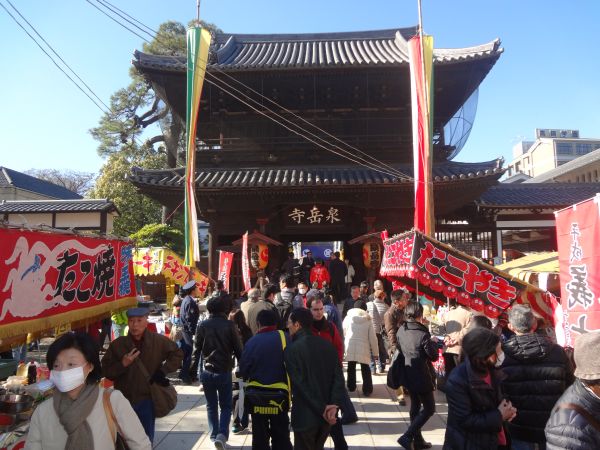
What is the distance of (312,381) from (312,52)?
15.5 m

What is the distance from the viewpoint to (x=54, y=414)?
245 cm

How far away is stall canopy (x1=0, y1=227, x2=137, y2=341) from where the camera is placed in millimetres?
3379

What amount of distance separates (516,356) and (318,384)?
158cm

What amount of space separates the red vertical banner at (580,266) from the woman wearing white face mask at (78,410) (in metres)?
3.83

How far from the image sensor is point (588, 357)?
7.27ft

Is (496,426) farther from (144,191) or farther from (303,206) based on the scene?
(144,191)

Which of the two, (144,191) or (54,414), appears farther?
(144,191)

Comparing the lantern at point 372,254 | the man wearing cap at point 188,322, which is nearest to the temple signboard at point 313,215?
the lantern at point 372,254

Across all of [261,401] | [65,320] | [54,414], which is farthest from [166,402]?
[54,414]

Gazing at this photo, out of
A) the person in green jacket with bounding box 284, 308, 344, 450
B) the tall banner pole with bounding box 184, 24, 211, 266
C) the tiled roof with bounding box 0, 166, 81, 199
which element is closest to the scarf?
the person in green jacket with bounding box 284, 308, 344, 450

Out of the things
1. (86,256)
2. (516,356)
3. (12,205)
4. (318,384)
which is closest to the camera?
(516,356)

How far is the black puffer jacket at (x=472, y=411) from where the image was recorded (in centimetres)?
284

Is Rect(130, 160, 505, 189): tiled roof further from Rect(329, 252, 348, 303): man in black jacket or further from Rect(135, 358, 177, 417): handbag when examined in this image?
Rect(135, 358, 177, 417): handbag

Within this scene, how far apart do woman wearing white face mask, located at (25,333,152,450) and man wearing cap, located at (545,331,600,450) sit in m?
2.26
